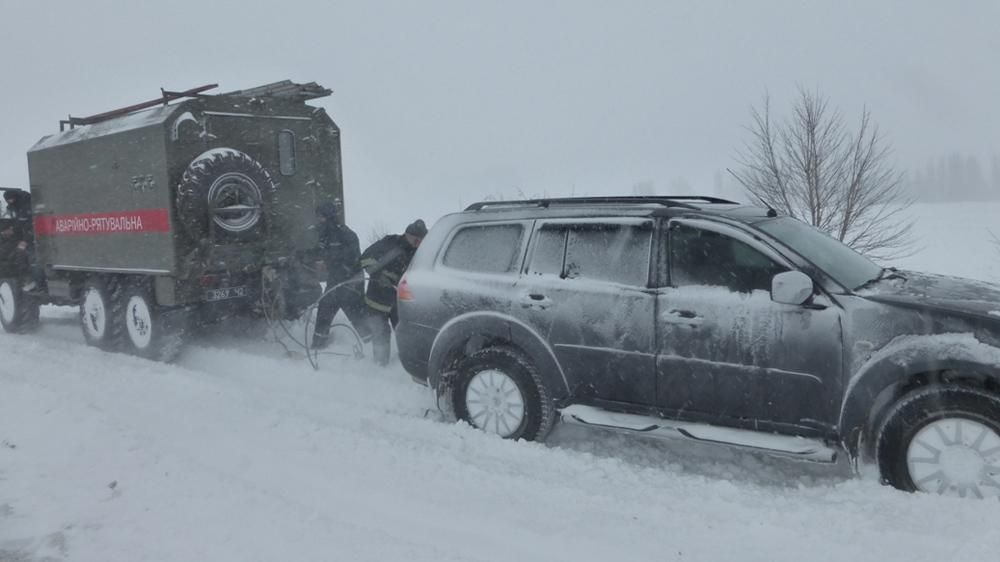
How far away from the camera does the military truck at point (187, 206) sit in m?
8.17

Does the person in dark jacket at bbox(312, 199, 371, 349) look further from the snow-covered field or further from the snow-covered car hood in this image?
the snow-covered car hood

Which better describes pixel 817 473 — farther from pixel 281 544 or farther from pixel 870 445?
pixel 281 544

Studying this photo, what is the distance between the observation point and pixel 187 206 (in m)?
8.02

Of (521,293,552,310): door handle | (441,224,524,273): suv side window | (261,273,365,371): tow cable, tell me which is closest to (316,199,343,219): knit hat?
(261,273,365,371): tow cable

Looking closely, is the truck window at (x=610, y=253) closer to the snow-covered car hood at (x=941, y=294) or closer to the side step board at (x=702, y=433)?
the side step board at (x=702, y=433)

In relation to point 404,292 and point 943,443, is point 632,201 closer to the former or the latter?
point 404,292

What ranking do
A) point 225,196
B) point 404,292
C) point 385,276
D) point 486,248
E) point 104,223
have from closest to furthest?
point 486,248, point 404,292, point 385,276, point 225,196, point 104,223

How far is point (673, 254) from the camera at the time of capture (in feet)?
15.5

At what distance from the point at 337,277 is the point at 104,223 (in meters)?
3.30

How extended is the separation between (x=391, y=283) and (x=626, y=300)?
12.2 ft

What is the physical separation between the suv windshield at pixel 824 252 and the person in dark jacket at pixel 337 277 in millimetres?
5125

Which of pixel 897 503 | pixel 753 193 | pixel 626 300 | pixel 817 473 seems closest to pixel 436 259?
pixel 626 300

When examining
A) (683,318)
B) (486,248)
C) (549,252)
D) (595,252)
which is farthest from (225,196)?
(683,318)

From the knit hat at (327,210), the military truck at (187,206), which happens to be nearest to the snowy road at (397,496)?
the military truck at (187,206)
